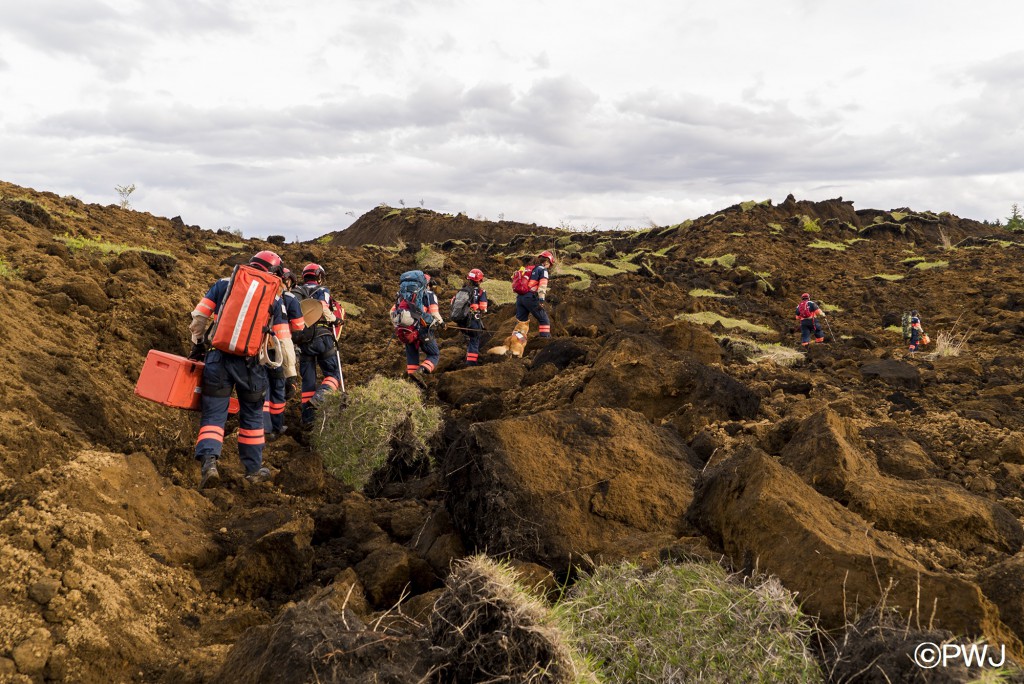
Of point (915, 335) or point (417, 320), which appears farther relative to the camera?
point (915, 335)

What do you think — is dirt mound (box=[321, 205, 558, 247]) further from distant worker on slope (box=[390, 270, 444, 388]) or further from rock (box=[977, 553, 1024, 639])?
rock (box=[977, 553, 1024, 639])

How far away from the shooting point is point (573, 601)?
315 cm

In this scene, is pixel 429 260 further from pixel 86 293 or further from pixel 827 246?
pixel 827 246

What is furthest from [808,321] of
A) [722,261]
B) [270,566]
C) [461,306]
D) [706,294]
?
[270,566]

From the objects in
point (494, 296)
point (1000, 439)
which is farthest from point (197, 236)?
point (1000, 439)

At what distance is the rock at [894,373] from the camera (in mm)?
8438

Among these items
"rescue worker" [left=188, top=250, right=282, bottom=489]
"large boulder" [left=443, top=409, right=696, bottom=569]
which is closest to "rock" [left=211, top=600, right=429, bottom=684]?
"large boulder" [left=443, top=409, right=696, bottom=569]

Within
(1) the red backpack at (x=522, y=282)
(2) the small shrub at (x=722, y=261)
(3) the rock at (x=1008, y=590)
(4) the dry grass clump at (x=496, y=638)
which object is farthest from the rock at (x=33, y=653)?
(2) the small shrub at (x=722, y=261)

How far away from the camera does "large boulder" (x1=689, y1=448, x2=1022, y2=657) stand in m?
2.91

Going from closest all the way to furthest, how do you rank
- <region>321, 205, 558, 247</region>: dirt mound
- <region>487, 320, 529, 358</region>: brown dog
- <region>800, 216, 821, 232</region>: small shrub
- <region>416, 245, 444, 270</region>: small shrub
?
<region>487, 320, 529, 358</region>: brown dog, <region>416, 245, 444, 270</region>: small shrub, <region>800, 216, 821, 232</region>: small shrub, <region>321, 205, 558, 247</region>: dirt mound

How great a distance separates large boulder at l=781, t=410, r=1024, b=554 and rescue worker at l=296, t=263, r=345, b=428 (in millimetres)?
5942

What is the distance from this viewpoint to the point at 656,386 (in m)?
6.93

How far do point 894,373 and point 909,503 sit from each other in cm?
539

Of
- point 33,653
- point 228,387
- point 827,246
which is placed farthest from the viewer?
point 827,246
